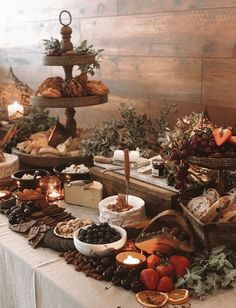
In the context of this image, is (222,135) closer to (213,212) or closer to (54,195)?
(213,212)

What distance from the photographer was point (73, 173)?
1.93 metres


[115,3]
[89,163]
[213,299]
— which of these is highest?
[115,3]

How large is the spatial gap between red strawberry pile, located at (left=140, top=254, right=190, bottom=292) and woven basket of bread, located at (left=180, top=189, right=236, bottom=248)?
10 centimetres

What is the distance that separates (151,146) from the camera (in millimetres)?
2092

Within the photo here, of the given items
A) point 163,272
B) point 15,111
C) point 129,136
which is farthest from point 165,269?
point 15,111

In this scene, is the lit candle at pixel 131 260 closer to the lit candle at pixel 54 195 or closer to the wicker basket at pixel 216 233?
the wicker basket at pixel 216 233

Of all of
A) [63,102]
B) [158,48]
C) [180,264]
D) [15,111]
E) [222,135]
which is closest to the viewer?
[180,264]

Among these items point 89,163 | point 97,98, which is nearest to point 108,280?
point 89,163

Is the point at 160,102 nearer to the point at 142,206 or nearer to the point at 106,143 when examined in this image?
the point at 106,143

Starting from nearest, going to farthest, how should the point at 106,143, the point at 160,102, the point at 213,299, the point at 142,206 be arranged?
the point at 213,299
the point at 142,206
the point at 106,143
the point at 160,102

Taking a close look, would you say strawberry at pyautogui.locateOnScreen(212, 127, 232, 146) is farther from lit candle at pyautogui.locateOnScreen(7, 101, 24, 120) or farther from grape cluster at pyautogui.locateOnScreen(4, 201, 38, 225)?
lit candle at pyautogui.locateOnScreen(7, 101, 24, 120)

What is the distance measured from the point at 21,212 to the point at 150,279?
67 cm

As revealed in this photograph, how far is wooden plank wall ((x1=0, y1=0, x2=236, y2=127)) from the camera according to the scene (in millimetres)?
1998

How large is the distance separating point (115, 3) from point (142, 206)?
52.9 inches
